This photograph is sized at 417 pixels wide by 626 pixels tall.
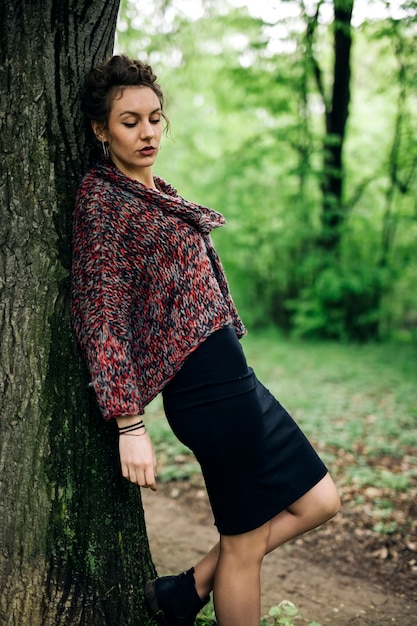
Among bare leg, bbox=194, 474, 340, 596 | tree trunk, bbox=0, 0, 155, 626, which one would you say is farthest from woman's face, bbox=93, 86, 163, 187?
bare leg, bbox=194, 474, 340, 596

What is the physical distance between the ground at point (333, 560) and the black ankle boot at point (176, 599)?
79 cm

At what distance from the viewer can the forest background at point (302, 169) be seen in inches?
341

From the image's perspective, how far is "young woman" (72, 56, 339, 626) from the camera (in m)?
1.84

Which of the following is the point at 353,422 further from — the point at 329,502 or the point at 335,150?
the point at 335,150

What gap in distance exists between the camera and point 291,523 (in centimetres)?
217

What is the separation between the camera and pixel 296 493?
2.07 m

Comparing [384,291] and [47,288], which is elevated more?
[47,288]

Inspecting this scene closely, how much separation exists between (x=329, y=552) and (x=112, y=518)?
1.92 meters

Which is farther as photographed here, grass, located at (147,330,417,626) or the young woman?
grass, located at (147,330,417,626)

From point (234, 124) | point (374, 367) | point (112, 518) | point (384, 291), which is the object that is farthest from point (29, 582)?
point (234, 124)

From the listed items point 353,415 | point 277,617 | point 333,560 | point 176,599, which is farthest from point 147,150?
point 353,415

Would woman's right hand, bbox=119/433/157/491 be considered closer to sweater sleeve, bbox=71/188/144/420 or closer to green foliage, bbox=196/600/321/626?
sweater sleeve, bbox=71/188/144/420

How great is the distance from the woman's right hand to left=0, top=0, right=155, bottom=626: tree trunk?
271 mm

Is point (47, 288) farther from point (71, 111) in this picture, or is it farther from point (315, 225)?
point (315, 225)
